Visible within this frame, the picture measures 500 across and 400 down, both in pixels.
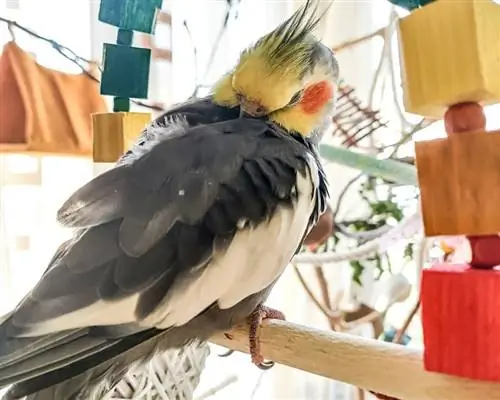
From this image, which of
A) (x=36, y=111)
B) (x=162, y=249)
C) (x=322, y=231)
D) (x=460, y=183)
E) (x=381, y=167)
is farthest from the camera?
(x=36, y=111)

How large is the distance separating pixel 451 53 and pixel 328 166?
2.29ft

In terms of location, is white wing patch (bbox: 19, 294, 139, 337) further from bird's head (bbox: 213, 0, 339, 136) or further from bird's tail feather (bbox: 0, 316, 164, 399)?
bird's head (bbox: 213, 0, 339, 136)

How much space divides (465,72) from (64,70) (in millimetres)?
846

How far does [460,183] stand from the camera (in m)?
0.45

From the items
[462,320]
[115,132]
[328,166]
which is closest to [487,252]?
[462,320]

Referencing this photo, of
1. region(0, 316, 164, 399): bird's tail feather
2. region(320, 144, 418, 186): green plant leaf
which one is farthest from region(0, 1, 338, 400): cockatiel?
region(320, 144, 418, 186): green plant leaf

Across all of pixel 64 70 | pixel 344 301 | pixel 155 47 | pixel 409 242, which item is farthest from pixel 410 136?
pixel 64 70

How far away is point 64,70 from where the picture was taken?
116 centimetres

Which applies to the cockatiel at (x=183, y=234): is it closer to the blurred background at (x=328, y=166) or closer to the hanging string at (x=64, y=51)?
the blurred background at (x=328, y=166)

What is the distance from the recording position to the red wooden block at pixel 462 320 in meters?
0.45

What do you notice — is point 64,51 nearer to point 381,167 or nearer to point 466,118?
point 381,167

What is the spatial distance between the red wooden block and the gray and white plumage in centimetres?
16

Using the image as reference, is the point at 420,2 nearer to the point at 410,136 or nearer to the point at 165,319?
the point at 165,319

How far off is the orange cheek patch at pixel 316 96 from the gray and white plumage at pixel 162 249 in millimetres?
51
